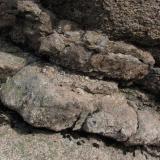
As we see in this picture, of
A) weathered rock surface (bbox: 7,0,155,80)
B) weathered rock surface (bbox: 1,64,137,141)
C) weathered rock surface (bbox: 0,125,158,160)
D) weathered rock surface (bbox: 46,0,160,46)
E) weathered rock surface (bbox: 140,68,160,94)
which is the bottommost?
weathered rock surface (bbox: 0,125,158,160)

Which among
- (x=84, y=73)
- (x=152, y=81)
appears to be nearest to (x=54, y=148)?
(x=84, y=73)

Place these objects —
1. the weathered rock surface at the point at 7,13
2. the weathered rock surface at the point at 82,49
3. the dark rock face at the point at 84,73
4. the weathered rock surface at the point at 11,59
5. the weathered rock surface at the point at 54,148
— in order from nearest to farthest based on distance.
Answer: the weathered rock surface at the point at 54,148
the dark rock face at the point at 84,73
the weathered rock surface at the point at 82,49
the weathered rock surface at the point at 11,59
the weathered rock surface at the point at 7,13

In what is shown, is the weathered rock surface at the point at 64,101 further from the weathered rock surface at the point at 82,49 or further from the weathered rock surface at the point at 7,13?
the weathered rock surface at the point at 7,13

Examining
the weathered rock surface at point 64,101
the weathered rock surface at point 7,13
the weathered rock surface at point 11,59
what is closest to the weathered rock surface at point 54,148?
the weathered rock surface at point 64,101

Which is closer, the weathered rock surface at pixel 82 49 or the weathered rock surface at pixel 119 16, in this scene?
the weathered rock surface at pixel 119 16

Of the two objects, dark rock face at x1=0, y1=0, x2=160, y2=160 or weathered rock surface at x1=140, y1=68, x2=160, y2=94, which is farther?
weathered rock surface at x1=140, y1=68, x2=160, y2=94

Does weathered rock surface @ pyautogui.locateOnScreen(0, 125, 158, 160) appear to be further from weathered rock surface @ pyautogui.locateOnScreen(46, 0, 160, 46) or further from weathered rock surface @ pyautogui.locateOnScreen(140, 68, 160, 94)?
weathered rock surface @ pyautogui.locateOnScreen(46, 0, 160, 46)

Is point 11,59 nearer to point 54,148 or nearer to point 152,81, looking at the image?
point 54,148

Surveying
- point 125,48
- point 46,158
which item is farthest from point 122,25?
point 46,158

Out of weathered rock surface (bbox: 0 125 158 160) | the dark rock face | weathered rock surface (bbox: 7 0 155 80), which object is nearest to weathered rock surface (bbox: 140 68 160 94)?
the dark rock face
